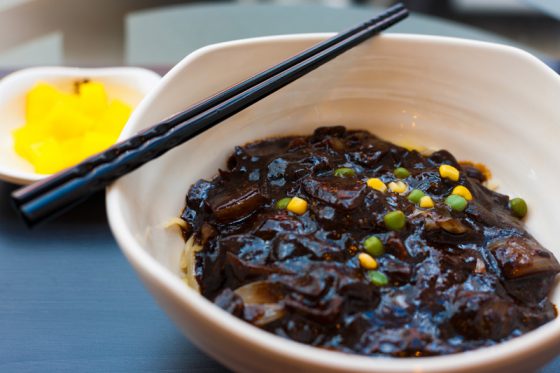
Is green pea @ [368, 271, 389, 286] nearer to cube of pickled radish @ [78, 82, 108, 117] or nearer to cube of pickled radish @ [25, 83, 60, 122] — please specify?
cube of pickled radish @ [78, 82, 108, 117]

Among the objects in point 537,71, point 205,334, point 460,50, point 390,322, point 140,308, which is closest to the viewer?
point 205,334

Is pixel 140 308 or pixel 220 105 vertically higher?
pixel 220 105

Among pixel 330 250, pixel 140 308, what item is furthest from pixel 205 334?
pixel 140 308

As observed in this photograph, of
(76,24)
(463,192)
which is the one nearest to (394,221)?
(463,192)

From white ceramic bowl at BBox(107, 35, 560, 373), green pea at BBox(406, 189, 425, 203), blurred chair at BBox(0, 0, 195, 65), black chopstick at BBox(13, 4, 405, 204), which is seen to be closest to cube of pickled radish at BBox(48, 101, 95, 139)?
Result: white ceramic bowl at BBox(107, 35, 560, 373)

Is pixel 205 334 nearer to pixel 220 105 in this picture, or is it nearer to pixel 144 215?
pixel 144 215

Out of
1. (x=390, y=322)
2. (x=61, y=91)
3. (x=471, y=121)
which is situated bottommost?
(x=61, y=91)

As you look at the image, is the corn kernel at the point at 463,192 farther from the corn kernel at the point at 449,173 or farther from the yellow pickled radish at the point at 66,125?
the yellow pickled radish at the point at 66,125
